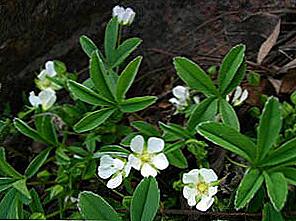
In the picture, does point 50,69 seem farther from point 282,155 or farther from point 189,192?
point 282,155

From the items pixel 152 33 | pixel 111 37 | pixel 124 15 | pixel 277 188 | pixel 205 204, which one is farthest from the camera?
pixel 152 33

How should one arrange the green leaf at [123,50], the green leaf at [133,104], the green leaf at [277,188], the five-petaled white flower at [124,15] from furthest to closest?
the five-petaled white flower at [124,15]
the green leaf at [123,50]
the green leaf at [133,104]
the green leaf at [277,188]

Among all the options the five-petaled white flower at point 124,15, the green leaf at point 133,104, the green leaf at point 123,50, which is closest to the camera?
the green leaf at point 133,104

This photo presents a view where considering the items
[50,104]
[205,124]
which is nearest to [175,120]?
[50,104]

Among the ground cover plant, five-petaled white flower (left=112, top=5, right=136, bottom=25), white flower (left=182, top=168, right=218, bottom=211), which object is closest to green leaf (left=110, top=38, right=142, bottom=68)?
the ground cover plant

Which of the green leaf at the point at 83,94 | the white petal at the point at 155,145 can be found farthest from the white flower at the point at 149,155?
the green leaf at the point at 83,94

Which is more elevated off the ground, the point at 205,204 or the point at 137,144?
the point at 137,144

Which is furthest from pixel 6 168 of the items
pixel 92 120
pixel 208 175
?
pixel 208 175

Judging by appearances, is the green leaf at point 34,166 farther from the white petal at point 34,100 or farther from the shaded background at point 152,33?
the shaded background at point 152,33
